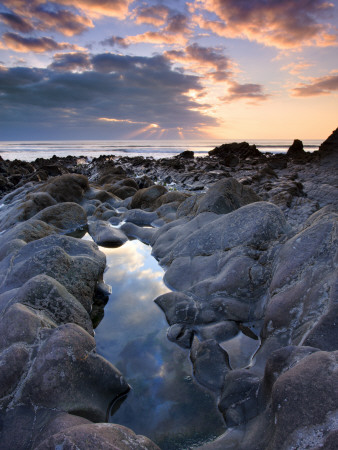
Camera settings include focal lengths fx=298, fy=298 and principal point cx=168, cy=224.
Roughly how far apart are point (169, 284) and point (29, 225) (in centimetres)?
443

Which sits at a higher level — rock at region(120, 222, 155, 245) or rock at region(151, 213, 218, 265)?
rock at region(151, 213, 218, 265)

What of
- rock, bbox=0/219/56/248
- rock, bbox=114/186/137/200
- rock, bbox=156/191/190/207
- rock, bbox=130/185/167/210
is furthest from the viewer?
rock, bbox=114/186/137/200

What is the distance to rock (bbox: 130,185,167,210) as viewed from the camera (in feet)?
41.3

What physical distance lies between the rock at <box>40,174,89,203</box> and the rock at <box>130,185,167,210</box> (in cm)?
260

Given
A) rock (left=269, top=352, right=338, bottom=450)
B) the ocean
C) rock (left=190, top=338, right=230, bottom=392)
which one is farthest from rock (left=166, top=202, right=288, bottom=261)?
the ocean

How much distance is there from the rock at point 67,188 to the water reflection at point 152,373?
787 cm

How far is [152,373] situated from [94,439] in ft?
5.91

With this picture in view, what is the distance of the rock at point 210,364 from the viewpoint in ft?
11.3

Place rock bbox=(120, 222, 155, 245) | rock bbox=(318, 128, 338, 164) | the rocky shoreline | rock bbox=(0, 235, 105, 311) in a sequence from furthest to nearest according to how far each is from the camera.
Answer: rock bbox=(318, 128, 338, 164)
rock bbox=(120, 222, 155, 245)
rock bbox=(0, 235, 105, 311)
the rocky shoreline

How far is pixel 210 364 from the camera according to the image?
359cm

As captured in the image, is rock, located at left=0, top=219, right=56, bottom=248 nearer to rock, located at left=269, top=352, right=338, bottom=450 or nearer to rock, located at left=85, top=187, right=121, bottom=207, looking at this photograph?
rock, located at left=85, top=187, right=121, bottom=207

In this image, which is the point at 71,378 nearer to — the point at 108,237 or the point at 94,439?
the point at 94,439

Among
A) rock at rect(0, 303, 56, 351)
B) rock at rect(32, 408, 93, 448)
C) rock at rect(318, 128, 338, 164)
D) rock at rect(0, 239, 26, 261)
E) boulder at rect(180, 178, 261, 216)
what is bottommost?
rock at rect(32, 408, 93, 448)

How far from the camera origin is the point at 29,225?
8.02 meters
